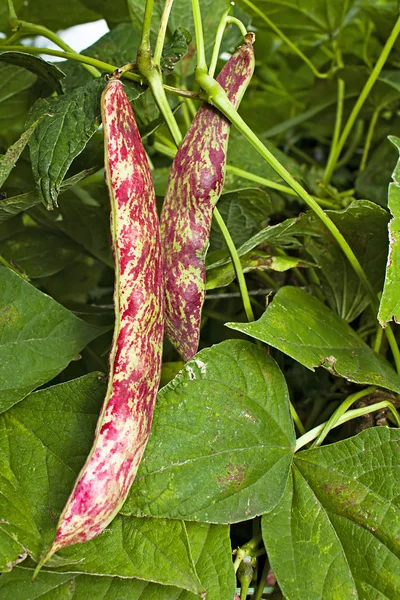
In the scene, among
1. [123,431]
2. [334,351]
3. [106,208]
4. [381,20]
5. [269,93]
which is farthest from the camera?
[269,93]

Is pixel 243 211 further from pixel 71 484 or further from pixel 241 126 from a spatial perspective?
pixel 71 484

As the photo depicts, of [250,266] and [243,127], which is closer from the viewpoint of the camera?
[243,127]

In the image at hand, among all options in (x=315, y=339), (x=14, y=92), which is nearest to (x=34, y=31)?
(x=14, y=92)

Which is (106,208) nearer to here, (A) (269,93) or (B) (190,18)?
(B) (190,18)

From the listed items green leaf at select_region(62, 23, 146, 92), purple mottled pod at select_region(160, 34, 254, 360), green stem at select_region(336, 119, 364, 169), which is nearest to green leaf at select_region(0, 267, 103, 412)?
purple mottled pod at select_region(160, 34, 254, 360)

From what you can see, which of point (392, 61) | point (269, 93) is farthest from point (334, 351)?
point (269, 93)

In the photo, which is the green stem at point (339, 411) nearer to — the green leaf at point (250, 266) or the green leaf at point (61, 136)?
the green leaf at point (250, 266)
